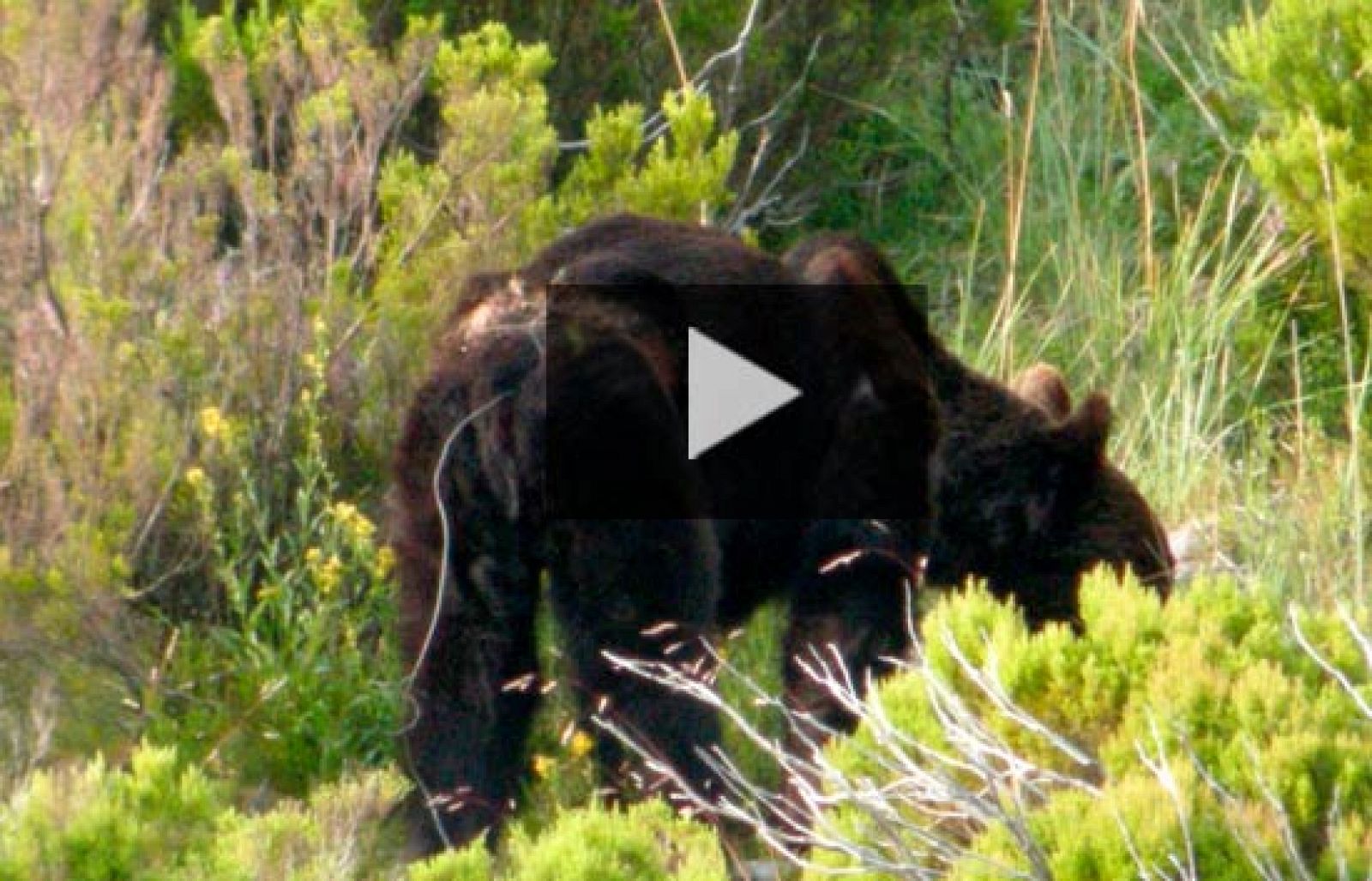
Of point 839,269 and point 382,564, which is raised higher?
point 839,269

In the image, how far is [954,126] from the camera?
1232 cm

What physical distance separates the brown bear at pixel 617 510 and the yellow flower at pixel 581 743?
5 centimetres

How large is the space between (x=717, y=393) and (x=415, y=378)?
1.65 metres

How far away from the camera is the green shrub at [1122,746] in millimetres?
4277

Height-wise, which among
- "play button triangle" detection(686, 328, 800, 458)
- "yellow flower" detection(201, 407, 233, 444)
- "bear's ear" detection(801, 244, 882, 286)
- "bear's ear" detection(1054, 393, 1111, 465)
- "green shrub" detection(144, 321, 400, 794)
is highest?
"bear's ear" detection(801, 244, 882, 286)

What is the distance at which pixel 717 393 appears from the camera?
22.1 feet

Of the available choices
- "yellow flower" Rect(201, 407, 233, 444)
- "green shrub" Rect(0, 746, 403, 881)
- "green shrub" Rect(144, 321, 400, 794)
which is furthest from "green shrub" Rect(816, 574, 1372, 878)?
"yellow flower" Rect(201, 407, 233, 444)

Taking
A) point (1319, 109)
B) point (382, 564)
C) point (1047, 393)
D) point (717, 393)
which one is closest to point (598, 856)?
point (717, 393)

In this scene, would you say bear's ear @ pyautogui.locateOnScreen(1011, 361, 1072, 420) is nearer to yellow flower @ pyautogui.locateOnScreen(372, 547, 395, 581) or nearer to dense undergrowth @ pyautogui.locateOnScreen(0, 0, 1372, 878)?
dense undergrowth @ pyautogui.locateOnScreen(0, 0, 1372, 878)

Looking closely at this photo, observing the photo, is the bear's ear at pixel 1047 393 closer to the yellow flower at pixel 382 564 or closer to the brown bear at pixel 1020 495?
the brown bear at pixel 1020 495

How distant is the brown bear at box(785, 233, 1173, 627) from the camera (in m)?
7.30

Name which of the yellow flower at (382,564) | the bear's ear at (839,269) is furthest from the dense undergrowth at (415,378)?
the bear's ear at (839,269)

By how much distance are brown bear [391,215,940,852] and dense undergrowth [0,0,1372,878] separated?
0.36 metres

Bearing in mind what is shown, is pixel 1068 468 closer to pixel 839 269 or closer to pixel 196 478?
pixel 839 269
